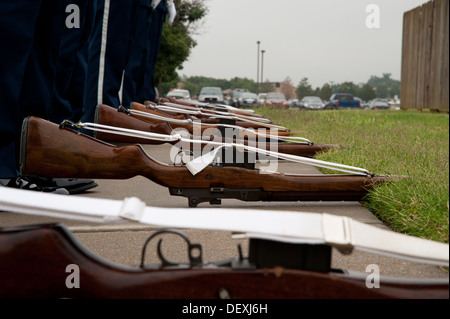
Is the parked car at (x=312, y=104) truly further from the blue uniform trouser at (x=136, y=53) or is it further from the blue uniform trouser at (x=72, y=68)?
the blue uniform trouser at (x=72, y=68)

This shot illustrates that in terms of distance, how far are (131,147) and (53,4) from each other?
141 cm

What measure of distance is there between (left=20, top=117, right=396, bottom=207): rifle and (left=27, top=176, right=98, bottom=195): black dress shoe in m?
0.72

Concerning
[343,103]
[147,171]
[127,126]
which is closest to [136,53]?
[127,126]

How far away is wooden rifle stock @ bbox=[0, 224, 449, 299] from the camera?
48.4 inches

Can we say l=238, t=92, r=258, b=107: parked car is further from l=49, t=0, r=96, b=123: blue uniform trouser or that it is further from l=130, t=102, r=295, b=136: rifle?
l=49, t=0, r=96, b=123: blue uniform trouser

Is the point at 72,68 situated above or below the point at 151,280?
above

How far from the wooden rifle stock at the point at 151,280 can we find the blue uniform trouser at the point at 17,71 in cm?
241

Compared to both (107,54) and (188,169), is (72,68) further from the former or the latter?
(107,54)

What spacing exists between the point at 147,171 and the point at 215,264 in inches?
76.8

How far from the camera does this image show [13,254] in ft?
4.27

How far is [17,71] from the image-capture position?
3605mm

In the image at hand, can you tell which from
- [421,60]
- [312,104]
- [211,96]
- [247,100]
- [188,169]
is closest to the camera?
[188,169]

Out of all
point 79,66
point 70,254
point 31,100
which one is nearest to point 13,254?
point 70,254

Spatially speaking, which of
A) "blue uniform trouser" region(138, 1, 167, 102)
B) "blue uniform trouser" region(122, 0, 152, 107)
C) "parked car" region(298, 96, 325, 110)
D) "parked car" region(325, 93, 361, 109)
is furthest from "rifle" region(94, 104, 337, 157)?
"parked car" region(325, 93, 361, 109)
